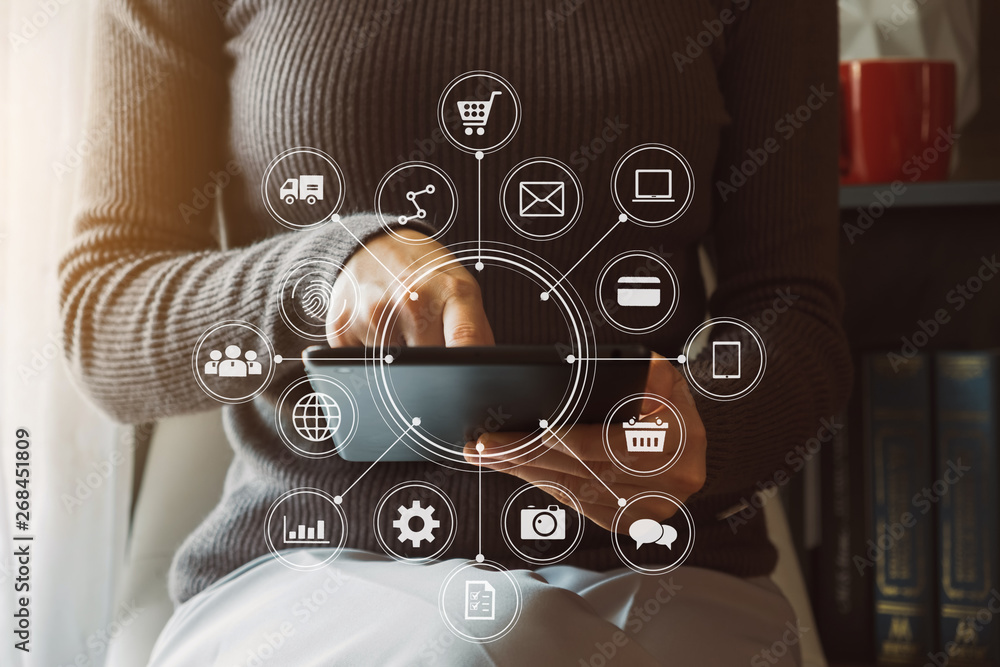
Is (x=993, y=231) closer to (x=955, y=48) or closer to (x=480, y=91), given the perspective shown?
(x=955, y=48)

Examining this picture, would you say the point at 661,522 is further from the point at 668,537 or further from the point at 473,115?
the point at 473,115

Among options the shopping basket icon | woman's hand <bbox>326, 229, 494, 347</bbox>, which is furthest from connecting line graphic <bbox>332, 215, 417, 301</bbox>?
the shopping basket icon

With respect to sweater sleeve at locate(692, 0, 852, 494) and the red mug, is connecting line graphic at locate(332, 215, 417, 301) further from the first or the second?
the red mug

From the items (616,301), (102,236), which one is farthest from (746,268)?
(102,236)

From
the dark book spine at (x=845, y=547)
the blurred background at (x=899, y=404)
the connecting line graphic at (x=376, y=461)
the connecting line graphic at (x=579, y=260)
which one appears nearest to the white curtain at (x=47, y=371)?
the blurred background at (x=899, y=404)

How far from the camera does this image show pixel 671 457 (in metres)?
0.32

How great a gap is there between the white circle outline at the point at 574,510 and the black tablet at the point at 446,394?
0.03 metres

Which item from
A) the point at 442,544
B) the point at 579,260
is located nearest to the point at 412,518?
the point at 442,544

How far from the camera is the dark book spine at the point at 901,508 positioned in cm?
43

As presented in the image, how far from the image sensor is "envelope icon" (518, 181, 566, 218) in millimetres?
315

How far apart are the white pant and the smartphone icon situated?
0.31ft

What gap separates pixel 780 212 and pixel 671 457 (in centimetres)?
14

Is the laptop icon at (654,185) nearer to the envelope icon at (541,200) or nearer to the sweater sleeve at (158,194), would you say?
the envelope icon at (541,200)

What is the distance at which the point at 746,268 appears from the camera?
364 millimetres
